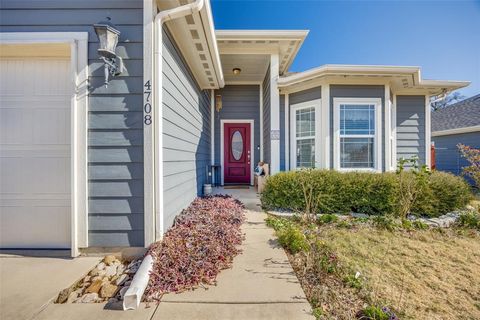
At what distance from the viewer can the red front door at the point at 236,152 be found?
21.6 feet

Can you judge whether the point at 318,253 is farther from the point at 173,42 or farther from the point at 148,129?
the point at 173,42

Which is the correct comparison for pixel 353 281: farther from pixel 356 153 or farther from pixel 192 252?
pixel 356 153

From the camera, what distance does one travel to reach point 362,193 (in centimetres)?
383

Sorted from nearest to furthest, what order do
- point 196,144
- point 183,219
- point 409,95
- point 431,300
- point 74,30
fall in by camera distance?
point 431,300, point 74,30, point 183,219, point 196,144, point 409,95

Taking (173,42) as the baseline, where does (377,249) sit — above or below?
below

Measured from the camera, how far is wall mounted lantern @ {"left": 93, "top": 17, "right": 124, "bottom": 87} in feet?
6.79

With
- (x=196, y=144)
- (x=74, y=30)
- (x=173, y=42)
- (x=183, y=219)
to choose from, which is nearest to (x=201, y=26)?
(x=173, y=42)

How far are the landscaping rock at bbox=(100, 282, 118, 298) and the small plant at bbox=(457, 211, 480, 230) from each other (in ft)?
16.4

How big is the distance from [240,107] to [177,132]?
3809 millimetres

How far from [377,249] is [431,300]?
0.88 metres

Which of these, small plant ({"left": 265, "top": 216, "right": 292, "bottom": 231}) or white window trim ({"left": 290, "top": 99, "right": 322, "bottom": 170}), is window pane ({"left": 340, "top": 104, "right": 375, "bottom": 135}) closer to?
white window trim ({"left": 290, "top": 99, "right": 322, "bottom": 170})

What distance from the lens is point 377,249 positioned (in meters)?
2.71

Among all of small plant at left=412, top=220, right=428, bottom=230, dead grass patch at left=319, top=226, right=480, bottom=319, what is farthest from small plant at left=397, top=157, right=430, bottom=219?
dead grass patch at left=319, top=226, right=480, bottom=319

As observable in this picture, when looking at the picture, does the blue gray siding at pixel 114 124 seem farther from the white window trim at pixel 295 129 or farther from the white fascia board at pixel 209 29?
the white window trim at pixel 295 129
